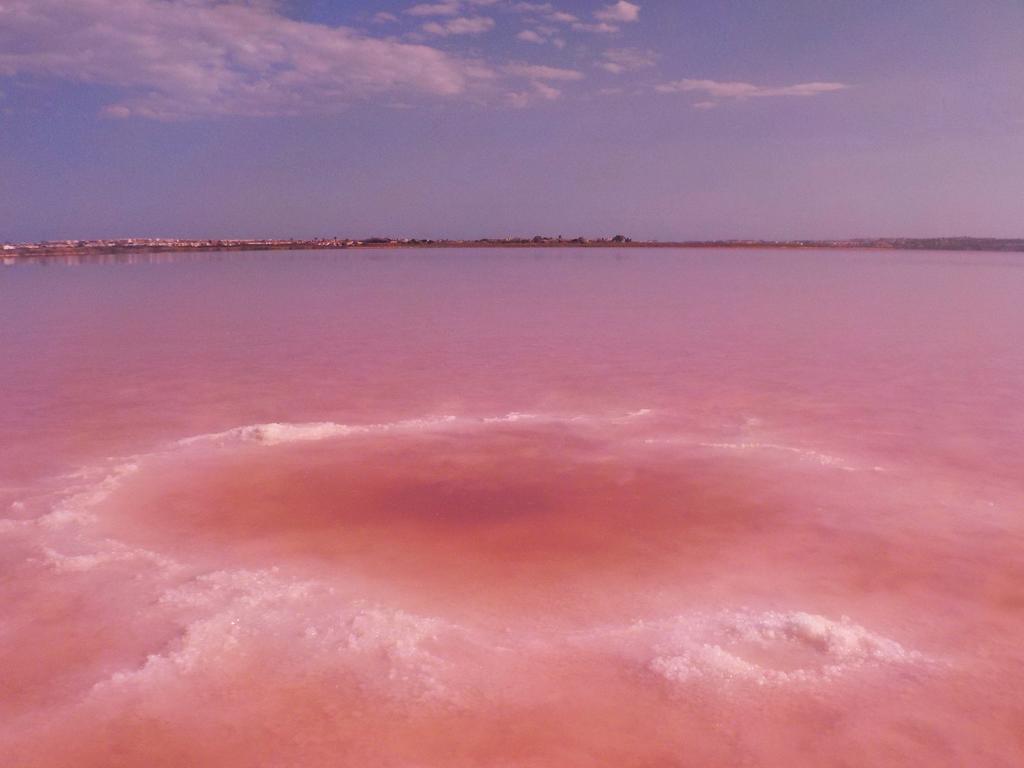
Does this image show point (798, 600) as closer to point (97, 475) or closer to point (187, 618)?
point (187, 618)

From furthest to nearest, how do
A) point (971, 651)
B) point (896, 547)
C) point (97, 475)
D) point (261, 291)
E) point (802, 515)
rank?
1. point (261, 291)
2. point (97, 475)
3. point (802, 515)
4. point (896, 547)
5. point (971, 651)

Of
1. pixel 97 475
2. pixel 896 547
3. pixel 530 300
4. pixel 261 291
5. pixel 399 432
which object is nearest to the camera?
pixel 896 547

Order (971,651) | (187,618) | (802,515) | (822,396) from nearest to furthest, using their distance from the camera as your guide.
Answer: (971,651), (187,618), (802,515), (822,396)

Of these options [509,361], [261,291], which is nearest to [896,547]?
[509,361]

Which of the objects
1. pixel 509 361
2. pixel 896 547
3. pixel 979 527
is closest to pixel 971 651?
pixel 896 547

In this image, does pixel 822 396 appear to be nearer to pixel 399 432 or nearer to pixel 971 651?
pixel 399 432

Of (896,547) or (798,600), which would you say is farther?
(896,547)
